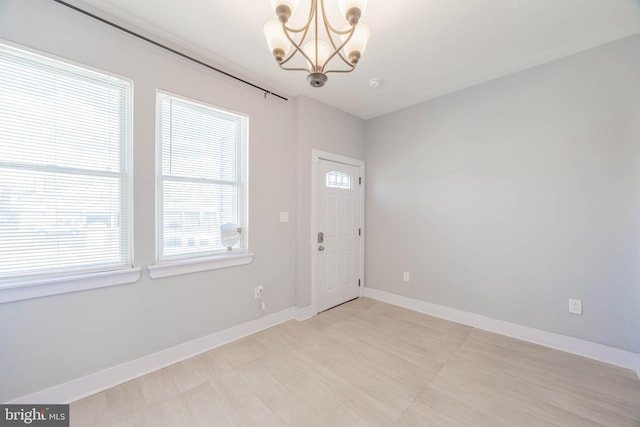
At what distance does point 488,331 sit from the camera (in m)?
2.68

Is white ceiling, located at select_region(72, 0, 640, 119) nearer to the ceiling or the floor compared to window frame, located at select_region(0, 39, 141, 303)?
nearer to the ceiling

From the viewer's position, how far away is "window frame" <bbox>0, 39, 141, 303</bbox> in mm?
1514

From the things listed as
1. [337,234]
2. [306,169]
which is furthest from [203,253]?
[337,234]

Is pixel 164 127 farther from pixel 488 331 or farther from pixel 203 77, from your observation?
pixel 488 331

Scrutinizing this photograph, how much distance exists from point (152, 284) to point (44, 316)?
604 millimetres

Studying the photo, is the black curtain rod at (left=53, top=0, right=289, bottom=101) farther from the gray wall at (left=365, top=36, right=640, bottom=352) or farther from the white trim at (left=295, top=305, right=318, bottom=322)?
the white trim at (left=295, top=305, right=318, bottom=322)

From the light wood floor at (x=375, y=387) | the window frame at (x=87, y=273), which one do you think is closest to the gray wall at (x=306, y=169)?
the light wood floor at (x=375, y=387)

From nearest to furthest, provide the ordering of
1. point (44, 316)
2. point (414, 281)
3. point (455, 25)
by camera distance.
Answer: point (44, 316), point (455, 25), point (414, 281)

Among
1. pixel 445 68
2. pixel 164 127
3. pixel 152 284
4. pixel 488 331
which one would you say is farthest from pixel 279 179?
pixel 488 331

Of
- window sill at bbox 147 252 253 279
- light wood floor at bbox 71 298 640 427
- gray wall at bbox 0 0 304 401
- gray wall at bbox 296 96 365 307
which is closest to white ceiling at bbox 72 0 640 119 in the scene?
gray wall at bbox 0 0 304 401

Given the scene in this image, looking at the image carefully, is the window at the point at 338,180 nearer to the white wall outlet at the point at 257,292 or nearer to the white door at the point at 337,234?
the white door at the point at 337,234

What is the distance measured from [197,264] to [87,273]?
74cm

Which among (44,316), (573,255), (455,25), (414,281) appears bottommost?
(414,281)

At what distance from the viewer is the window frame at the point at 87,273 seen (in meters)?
1.51
